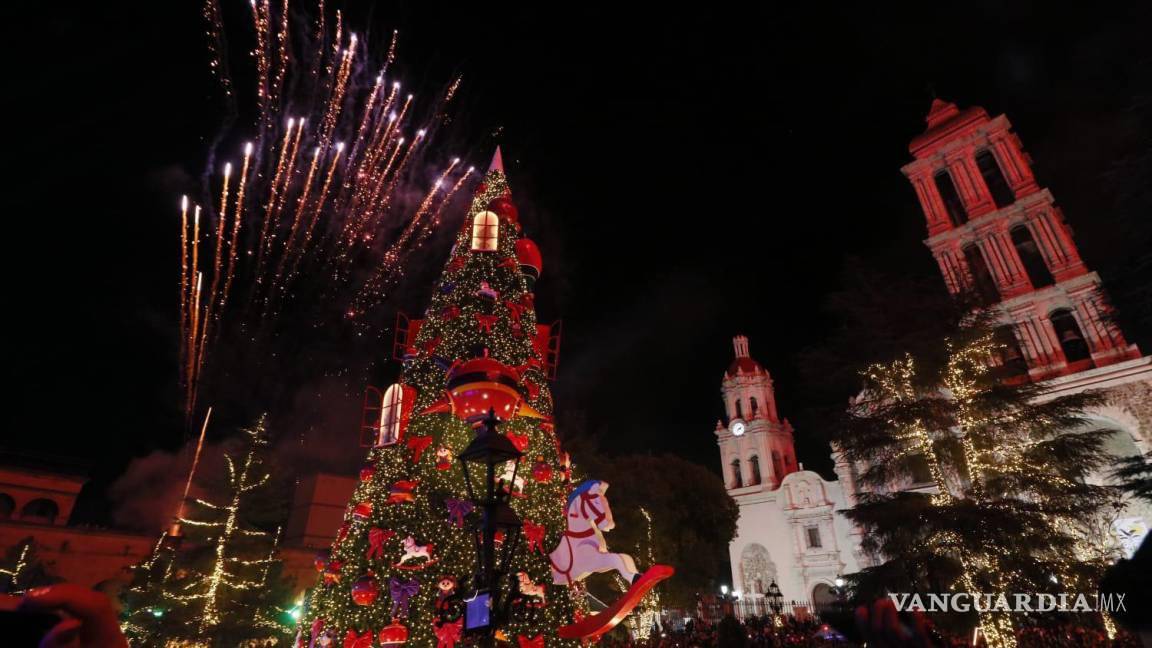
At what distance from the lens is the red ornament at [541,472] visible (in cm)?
894

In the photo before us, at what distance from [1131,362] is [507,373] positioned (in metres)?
25.0

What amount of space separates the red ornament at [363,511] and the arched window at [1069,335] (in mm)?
28595

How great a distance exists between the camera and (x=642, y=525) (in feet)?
83.6

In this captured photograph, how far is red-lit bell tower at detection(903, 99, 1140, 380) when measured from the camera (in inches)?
856

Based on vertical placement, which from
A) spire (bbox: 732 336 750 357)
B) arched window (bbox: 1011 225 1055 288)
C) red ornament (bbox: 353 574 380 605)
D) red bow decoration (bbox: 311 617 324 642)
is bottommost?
red bow decoration (bbox: 311 617 324 642)

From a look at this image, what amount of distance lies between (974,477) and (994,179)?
23.7m

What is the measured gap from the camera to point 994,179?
2673 centimetres

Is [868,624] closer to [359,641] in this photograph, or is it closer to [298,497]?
[359,641]

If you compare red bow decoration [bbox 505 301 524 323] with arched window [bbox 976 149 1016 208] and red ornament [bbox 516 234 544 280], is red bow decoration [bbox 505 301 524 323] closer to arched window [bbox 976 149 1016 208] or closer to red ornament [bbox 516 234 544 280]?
red ornament [bbox 516 234 544 280]

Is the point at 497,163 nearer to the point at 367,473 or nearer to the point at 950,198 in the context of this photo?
the point at 367,473

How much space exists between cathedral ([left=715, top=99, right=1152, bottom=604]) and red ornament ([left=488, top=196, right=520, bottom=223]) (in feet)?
34.3

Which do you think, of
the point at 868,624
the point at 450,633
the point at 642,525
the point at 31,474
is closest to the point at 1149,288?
the point at 868,624

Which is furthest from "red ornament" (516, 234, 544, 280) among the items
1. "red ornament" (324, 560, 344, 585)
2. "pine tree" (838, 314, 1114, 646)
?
"pine tree" (838, 314, 1114, 646)

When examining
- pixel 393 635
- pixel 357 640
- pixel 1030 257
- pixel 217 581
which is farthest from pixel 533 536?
pixel 1030 257
